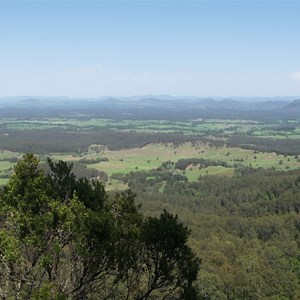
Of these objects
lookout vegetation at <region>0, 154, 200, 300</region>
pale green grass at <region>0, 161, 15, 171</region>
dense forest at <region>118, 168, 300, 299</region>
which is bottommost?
dense forest at <region>118, 168, 300, 299</region>

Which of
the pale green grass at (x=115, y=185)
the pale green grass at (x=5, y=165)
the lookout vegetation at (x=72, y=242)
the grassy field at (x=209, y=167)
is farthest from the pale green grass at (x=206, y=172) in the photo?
the lookout vegetation at (x=72, y=242)

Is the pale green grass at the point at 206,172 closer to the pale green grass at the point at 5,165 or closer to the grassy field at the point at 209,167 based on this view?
the grassy field at the point at 209,167

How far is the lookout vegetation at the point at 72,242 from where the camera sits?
12719 mm

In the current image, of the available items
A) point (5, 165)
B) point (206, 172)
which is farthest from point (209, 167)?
point (5, 165)

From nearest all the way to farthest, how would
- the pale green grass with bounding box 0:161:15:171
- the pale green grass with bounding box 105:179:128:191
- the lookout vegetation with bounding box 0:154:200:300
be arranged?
1. the lookout vegetation with bounding box 0:154:200:300
2. the pale green grass with bounding box 105:179:128:191
3. the pale green grass with bounding box 0:161:15:171

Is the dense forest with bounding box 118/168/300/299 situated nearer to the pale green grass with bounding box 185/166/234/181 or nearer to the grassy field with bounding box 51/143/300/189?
the pale green grass with bounding box 185/166/234/181

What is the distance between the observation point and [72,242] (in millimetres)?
13539

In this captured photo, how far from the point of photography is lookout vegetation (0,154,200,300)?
1272 cm

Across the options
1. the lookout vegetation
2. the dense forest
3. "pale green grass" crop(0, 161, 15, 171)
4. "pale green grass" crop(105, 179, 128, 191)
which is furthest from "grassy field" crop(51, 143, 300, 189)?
the lookout vegetation

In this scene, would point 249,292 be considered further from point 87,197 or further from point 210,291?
point 87,197

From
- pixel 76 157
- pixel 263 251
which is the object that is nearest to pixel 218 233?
pixel 263 251

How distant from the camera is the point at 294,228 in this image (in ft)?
302

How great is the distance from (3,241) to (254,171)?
149m

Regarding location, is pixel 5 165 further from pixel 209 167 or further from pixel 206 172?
pixel 209 167
